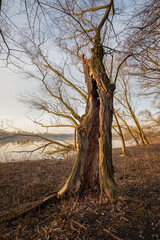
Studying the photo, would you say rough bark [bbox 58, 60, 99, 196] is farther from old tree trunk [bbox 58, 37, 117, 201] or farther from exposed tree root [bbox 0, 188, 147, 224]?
exposed tree root [bbox 0, 188, 147, 224]

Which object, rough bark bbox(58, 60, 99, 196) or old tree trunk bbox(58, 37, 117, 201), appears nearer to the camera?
old tree trunk bbox(58, 37, 117, 201)

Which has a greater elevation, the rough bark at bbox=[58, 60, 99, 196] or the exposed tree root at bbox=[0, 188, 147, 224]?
the rough bark at bbox=[58, 60, 99, 196]

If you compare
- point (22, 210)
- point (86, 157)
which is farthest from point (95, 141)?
point (22, 210)

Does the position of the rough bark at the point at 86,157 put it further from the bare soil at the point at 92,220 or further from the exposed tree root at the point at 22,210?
the exposed tree root at the point at 22,210

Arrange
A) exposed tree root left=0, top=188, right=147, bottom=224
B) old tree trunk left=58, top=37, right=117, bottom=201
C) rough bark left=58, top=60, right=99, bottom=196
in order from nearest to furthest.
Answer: exposed tree root left=0, top=188, right=147, bottom=224 → old tree trunk left=58, top=37, right=117, bottom=201 → rough bark left=58, top=60, right=99, bottom=196

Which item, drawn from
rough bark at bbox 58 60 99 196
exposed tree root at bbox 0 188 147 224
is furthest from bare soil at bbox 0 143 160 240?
rough bark at bbox 58 60 99 196

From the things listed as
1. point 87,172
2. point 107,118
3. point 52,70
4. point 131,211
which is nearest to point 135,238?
point 131,211

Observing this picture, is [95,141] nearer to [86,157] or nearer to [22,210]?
[86,157]

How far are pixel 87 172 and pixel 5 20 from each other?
3534mm

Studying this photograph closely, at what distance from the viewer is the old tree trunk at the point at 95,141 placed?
2742mm

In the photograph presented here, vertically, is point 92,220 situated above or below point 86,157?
below

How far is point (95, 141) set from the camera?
126 inches

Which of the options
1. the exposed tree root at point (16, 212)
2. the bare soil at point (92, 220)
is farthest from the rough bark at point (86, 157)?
the exposed tree root at point (16, 212)

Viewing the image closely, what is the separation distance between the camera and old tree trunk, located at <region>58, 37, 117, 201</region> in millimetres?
2742
